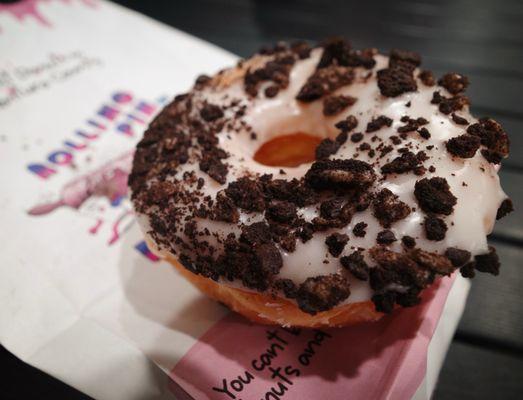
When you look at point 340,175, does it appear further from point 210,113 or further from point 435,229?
point 210,113

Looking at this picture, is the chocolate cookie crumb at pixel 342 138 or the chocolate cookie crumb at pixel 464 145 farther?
the chocolate cookie crumb at pixel 342 138

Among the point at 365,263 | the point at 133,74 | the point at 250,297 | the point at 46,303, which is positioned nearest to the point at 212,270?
the point at 250,297

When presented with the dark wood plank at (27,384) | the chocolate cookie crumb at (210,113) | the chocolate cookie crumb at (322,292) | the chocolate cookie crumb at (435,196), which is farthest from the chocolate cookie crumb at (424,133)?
the dark wood plank at (27,384)

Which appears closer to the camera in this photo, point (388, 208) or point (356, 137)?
point (388, 208)

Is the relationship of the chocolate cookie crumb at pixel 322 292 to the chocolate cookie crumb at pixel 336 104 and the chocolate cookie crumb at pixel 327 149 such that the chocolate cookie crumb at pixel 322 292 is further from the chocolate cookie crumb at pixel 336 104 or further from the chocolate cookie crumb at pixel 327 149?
the chocolate cookie crumb at pixel 336 104

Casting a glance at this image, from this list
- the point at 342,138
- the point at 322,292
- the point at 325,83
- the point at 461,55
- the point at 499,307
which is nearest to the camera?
the point at 322,292

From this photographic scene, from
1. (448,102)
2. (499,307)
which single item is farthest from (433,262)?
(499,307)

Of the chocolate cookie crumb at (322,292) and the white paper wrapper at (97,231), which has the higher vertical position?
the chocolate cookie crumb at (322,292)

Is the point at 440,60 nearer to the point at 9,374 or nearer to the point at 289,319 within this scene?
the point at 289,319
